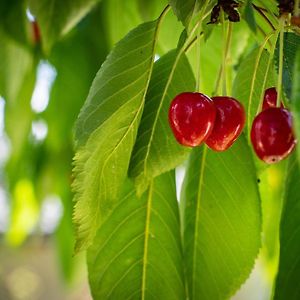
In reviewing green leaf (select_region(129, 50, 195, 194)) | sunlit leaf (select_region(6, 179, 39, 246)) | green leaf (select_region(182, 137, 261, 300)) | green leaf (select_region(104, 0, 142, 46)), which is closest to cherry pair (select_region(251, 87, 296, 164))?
green leaf (select_region(129, 50, 195, 194))

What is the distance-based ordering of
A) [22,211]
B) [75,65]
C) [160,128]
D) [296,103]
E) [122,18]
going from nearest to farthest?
[296,103]
[160,128]
[122,18]
[75,65]
[22,211]

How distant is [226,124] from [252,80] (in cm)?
22

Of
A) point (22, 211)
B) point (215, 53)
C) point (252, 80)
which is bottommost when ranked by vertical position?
point (252, 80)

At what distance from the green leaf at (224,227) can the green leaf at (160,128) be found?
Result: 15 centimetres

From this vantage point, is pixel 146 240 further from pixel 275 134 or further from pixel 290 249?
pixel 275 134

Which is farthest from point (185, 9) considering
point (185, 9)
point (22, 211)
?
point (22, 211)

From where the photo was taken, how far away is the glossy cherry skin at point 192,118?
2.81 ft

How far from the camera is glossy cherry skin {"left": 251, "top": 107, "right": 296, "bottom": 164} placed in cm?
78

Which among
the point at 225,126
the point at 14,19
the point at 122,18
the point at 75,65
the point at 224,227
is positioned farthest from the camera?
the point at 75,65

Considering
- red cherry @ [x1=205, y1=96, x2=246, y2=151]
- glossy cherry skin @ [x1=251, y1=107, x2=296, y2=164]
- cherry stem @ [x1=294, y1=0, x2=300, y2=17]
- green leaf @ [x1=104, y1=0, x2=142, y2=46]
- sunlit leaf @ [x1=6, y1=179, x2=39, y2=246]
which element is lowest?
glossy cherry skin @ [x1=251, y1=107, x2=296, y2=164]

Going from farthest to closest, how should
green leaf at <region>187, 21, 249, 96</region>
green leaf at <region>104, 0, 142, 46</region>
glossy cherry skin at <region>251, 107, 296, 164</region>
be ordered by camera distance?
green leaf at <region>104, 0, 142, 46</region> → green leaf at <region>187, 21, 249, 96</region> → glossy cherry skin at <region>251, 107, 296, 164</region>

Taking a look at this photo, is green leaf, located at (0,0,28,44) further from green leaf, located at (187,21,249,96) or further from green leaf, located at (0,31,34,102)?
green leaf, located at (187,21,249,96)

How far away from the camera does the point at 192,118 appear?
33.5 inches

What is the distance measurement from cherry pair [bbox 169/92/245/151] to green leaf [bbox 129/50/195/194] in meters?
0.12
